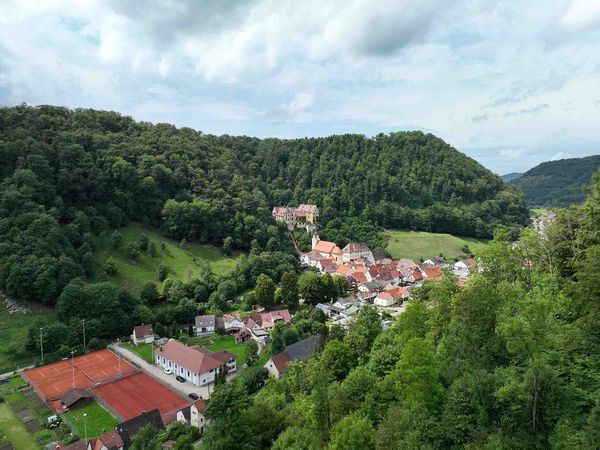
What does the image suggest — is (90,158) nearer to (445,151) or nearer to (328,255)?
(328,255)

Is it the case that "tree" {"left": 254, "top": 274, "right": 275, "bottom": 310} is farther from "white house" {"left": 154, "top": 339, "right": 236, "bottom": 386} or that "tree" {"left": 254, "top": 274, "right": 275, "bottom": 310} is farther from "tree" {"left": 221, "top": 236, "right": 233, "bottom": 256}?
"tree" {"left": 221, "top": 236, "right": 233, "bottom": 256}

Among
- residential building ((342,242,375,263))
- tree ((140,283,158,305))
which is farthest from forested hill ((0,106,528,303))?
tree ((140,283,158,305))

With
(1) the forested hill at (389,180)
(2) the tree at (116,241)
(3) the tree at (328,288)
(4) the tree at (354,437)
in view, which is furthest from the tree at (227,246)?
(4) the tree at (354,437)

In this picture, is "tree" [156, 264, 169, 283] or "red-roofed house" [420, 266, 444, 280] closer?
"tree" [156, 264, 169, 283]

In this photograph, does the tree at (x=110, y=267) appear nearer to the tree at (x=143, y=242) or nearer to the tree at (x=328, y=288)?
the tree at (x=143, y=242)

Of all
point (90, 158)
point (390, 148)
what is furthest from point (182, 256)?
point (390, 148)

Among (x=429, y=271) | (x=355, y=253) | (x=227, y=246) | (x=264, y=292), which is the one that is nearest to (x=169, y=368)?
(x=264, y=292)
